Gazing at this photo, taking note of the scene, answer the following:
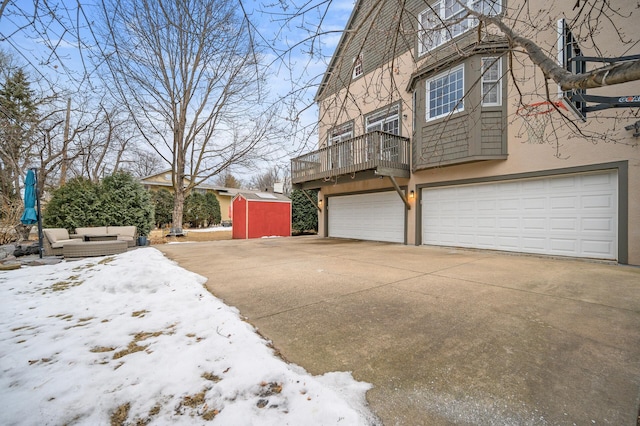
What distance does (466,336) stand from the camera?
236 centimetres

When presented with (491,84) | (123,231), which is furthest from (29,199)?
(491,84)

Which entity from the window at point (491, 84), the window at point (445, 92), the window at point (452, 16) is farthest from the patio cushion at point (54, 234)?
the window at point (491, 84)

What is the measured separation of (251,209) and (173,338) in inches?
451

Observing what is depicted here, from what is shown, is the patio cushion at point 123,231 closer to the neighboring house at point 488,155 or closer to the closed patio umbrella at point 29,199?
the closed patio umbrella at point 29,199

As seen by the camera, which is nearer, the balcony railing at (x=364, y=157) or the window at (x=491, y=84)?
the window at (x=491, y=84)

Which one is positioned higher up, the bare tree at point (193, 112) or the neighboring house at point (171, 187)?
the bare tree at point (193, 112)

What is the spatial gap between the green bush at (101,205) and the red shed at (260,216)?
4041mm

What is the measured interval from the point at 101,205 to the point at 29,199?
273 cm

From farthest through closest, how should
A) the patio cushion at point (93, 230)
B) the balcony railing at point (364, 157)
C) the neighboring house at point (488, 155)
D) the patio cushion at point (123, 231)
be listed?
the patio cushion at point (123, 231)
the balcony railing at point (364, 157)
the patio cushion at point (93, 230)
the neighboring house at point (488, 155)

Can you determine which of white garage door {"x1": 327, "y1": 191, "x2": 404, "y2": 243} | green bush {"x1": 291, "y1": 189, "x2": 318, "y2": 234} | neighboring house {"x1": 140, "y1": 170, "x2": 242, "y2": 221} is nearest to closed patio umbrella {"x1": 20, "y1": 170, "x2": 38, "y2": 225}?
white garage door {"x1": 327, "y1": 191, "x2": 404, "y2": 243}

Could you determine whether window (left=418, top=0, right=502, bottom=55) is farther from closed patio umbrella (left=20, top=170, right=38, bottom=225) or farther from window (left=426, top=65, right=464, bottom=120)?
closed patio umbrella (left=20, top=170, right=38, bottom=225)

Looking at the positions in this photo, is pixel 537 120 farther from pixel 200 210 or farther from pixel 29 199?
pixel 200 210

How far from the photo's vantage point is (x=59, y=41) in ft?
6.57

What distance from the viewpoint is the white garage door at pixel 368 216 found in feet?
32.6
